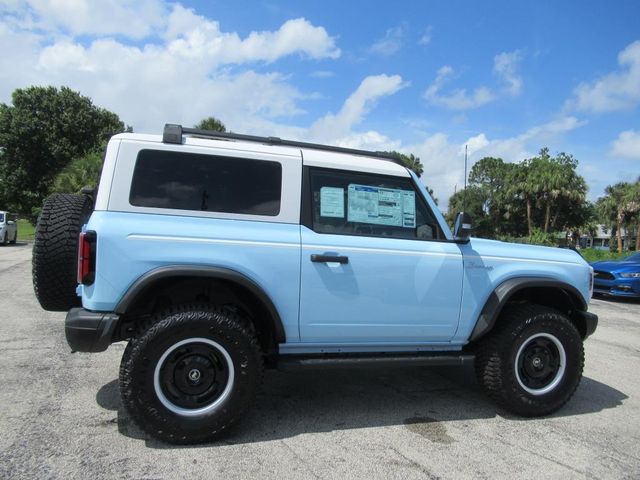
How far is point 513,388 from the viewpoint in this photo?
4145 mm

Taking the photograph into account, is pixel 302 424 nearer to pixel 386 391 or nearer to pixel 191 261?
pixel 386 391

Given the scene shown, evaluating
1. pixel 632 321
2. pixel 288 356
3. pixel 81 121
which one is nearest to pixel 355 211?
pixel 288 356

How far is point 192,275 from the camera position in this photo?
11.0 ft

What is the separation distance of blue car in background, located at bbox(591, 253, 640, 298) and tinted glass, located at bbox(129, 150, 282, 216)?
1155cm

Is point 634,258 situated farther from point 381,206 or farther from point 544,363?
point 381,206

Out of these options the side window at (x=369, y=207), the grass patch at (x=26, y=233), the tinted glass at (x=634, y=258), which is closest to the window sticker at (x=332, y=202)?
the side window at (x=369, y=207)

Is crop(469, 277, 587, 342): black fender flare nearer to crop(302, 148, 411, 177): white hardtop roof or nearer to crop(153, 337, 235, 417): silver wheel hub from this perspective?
crop(302, 148, 411, 177): white hardtop roof

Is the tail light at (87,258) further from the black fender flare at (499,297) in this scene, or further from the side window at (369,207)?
the black fender flare at (499,297)

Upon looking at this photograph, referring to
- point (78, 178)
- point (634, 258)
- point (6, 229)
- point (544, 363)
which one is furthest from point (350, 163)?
point (6, 229)

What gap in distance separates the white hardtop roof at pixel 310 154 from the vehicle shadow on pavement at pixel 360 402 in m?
1.96

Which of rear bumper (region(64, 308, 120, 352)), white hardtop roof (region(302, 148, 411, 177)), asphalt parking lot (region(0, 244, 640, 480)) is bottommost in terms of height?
asphalt parking lot (region(0, 244, 640, 480))

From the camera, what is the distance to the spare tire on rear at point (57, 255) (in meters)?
3.58

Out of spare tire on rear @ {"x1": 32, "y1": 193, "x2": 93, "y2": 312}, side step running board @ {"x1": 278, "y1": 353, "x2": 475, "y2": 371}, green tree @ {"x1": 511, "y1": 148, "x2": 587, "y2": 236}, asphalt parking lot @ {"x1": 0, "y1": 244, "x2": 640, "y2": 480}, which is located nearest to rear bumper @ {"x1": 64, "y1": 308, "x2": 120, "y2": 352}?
spare tire on rear @ {"x1": 32, "y1": 193, "x2": 93, "y2": 312}

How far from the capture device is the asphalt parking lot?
10.2ft
